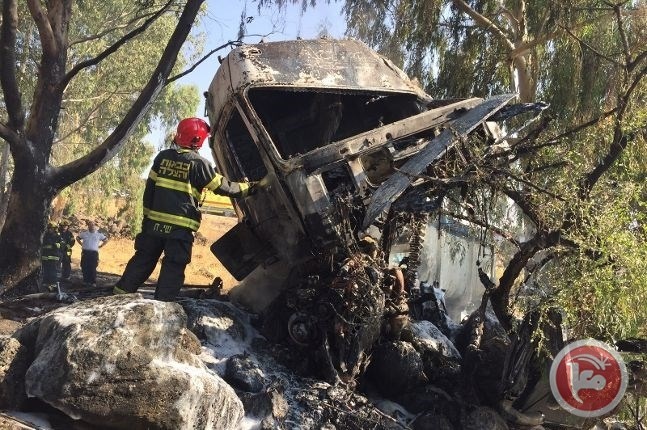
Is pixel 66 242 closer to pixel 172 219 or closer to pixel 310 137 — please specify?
pixel 310 137

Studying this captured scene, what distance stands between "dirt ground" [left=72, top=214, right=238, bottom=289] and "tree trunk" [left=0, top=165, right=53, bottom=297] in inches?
289

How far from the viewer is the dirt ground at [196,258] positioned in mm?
14756

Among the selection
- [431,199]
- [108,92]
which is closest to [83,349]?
[431,199]

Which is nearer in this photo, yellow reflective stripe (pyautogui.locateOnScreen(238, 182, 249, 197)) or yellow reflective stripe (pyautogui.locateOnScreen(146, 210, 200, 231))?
yellow reflective stripe (pyautogui.locateOnScreen(146, 210, 200, 231))

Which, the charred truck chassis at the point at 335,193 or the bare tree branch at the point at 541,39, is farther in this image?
the bare tree branch at the point at 541,39

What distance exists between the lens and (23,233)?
5.57m

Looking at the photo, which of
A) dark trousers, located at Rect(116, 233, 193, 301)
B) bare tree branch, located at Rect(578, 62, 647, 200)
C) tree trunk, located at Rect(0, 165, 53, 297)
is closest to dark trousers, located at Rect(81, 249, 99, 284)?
tree trunk, located at Rect(0, 165, 53, 297)

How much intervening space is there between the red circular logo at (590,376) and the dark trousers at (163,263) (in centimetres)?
268

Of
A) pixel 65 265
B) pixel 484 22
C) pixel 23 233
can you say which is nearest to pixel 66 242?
pixel 65 265

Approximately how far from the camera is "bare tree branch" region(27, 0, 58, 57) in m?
5.86

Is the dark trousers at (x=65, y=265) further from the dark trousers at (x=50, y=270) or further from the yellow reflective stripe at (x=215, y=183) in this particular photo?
the yellow reflective stripe at (x=215, y=183)

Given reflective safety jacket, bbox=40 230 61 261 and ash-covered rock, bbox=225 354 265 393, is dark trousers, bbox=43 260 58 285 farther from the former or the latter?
ash-covered rock, bbox=225 354 265 393

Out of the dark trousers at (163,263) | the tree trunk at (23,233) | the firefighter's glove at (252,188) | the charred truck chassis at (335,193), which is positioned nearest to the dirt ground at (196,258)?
the tree trunk at (23,233)

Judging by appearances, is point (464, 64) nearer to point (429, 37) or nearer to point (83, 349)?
point (429, 37)
